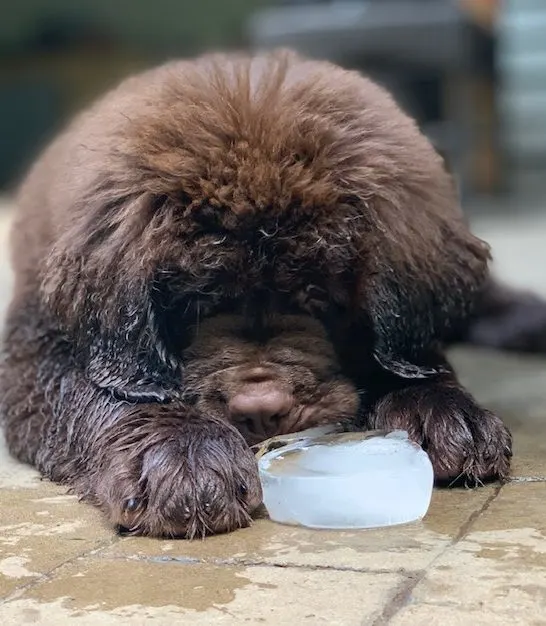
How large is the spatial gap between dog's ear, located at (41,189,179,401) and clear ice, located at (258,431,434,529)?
18.5 inches

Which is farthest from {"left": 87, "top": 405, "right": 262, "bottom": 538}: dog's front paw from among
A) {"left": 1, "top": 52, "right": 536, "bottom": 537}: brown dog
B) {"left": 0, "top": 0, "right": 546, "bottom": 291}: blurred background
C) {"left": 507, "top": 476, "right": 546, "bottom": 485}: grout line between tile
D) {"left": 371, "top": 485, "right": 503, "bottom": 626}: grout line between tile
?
{"left": 0, "top": 0, "right": 546, "bottom": 291}: blurred background

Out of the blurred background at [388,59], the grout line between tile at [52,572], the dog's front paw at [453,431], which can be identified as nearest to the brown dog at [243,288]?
the dog's front paw at [453,431]

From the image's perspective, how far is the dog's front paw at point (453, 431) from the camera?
287cm

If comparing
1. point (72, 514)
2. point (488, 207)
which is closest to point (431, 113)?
point (488, 207)

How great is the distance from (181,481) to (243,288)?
0.58 metres

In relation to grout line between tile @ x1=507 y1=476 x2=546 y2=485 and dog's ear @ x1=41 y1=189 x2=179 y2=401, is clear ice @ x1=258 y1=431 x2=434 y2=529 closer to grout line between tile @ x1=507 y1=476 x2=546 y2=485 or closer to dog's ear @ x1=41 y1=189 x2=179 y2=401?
grout line between tile @ x1=507 y1=476 x2=546 y2=485

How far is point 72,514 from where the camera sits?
2783mm

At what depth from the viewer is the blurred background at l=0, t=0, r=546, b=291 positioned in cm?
1069

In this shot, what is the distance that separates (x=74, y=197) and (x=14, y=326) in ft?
1.97

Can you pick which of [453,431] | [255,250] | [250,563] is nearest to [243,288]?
[255,250]

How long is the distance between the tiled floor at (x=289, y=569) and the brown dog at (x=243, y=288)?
126 millimetres

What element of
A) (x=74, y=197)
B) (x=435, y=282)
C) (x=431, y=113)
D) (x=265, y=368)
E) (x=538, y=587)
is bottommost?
(x=538, y=587)

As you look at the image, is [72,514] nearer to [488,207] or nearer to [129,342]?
[129,342]

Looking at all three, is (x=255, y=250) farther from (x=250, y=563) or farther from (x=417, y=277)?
(x=250, y=563)
